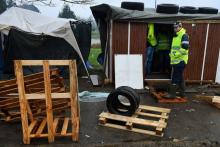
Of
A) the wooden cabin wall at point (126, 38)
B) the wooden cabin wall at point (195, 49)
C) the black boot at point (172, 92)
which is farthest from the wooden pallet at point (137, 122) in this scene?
the wooden cabin wall at point (195, 49)

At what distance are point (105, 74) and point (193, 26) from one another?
3538 millimetres

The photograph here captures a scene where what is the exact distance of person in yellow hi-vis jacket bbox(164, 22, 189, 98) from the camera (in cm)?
809

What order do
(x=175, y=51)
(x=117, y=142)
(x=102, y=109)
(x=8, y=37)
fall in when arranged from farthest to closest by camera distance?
(x=8, y=37) < (x=175, y=51) < (x=102, y=109) < (x=117, y=142)

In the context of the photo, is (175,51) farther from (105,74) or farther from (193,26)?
(105,74)

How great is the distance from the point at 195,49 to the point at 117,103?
439 centimetres

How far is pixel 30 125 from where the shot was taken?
5.86 m

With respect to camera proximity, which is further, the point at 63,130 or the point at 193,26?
the point at 193,26

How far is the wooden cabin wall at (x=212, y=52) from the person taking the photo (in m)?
9.74

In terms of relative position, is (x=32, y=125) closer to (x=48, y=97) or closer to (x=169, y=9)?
(x=48, y=97)

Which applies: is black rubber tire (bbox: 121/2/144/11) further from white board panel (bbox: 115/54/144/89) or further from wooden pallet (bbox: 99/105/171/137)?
wooden pallet (bbox: 99/105/171/137)

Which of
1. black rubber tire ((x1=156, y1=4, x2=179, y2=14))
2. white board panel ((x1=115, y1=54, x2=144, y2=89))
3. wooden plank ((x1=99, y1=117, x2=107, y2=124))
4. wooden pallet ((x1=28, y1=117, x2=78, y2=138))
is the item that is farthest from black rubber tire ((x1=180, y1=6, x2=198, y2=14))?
Answer: wooden pallet ((x1=28, y1=117, x2=78, y2=138))

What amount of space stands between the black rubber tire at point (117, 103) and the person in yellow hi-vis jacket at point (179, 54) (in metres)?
2.18

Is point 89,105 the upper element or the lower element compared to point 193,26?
lower

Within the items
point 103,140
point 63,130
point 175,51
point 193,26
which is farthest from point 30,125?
point 193,26
